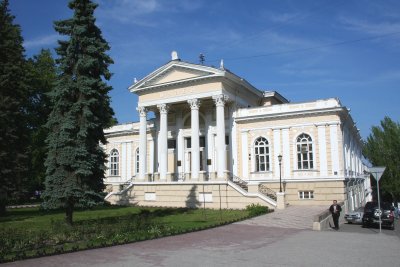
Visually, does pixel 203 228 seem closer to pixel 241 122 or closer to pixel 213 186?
pixel 213 186

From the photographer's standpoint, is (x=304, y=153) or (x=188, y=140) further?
(x=188, y=140)

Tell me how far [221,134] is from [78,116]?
1380 centimetres

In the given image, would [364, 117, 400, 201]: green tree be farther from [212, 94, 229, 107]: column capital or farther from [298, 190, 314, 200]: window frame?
[212, 94, 229, 107]: column capital

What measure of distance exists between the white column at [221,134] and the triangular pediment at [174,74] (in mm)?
2118

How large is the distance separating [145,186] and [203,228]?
16.5 meters

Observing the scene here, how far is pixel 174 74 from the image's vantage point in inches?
1348

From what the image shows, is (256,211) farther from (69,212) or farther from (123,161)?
(123,161)

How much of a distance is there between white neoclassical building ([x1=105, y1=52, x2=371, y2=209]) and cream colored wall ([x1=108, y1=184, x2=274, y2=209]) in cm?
8

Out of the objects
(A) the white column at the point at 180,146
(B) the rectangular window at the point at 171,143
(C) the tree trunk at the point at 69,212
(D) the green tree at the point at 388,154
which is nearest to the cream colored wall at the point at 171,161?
(B) the rectangular window at the point at 171,143

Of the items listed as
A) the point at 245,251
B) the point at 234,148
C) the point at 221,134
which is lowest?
the point at 245,251

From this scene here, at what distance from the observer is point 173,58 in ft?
113

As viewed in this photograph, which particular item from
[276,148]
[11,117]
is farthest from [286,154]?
[11,117]

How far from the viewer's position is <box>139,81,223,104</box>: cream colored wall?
3216 cm

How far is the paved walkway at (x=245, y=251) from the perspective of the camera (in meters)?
10.4
